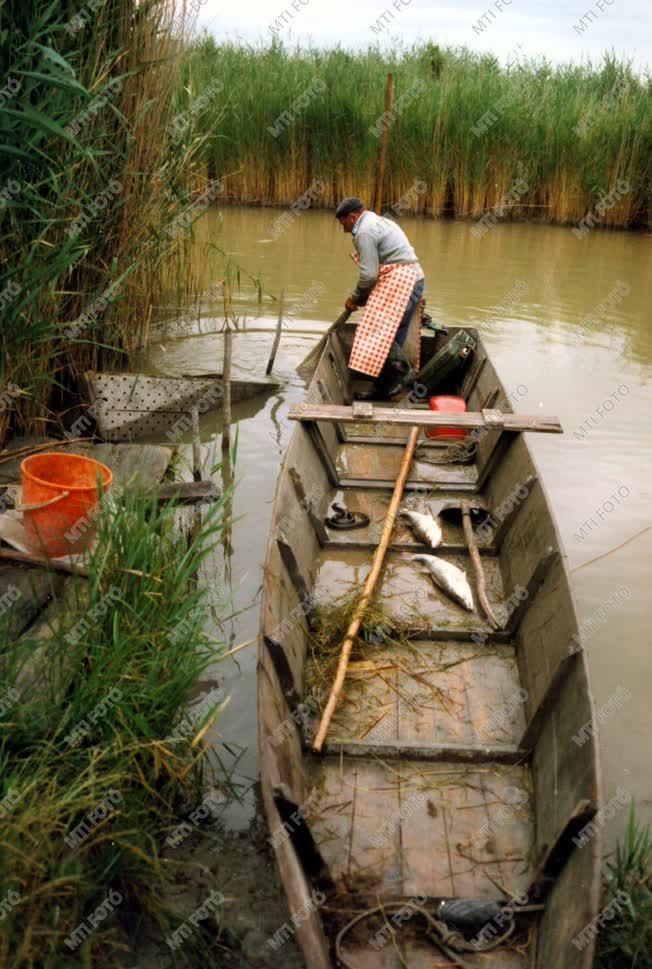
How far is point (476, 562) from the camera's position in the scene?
4430 millimetres

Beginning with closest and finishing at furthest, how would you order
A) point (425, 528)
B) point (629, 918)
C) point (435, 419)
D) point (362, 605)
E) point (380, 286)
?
1. point (629, 918)
2. point (362, 605)
3. point (425, 528)
4. point (435, 419)
5. point (380, 286)

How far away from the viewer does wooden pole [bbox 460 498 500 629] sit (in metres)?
4.05

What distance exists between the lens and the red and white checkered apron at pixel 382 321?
23.3 ft

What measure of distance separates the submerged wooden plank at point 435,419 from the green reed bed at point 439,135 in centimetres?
1094

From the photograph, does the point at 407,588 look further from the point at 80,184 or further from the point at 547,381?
the point at 547,381

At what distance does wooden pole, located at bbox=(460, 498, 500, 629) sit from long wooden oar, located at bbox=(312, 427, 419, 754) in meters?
0.39

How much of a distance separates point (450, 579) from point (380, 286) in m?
3.63

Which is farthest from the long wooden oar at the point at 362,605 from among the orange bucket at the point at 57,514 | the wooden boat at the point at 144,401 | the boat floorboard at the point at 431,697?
the wooden boat at the point at 144,401

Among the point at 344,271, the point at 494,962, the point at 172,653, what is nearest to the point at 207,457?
the point at 172,653

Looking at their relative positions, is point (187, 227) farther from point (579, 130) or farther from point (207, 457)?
point (579, 130)

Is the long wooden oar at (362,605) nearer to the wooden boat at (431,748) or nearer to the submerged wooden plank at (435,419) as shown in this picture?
the wooden boat at (431,748)

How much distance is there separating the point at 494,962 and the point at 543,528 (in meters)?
1.98

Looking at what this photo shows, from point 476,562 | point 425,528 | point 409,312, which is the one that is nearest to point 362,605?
Answer: point 476,562

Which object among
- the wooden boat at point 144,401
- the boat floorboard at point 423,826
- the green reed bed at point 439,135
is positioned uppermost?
the green reed bed at point 439,135
